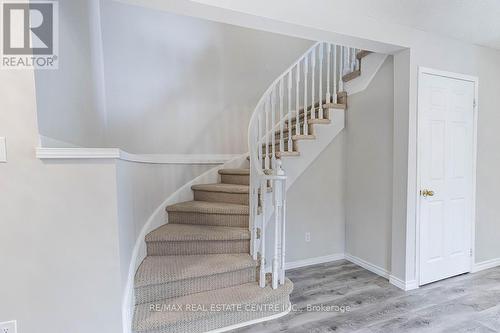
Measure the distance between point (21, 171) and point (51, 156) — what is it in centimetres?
16

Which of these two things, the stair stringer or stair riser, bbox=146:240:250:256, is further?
the stair stringer

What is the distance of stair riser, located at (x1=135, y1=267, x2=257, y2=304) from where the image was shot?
6.23 ft

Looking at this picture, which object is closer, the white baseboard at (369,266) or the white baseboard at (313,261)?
the white baseboard at (369,266)

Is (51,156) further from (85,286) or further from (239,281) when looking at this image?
(239,281)

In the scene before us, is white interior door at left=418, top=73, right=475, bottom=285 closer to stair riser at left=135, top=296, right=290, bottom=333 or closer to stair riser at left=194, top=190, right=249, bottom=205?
stair riser at left=135, top=296, right=290, bottom=333

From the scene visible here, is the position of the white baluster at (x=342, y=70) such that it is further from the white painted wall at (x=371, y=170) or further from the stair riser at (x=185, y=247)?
the stair riser at (x=185, y=247)

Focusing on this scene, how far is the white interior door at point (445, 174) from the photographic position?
248 cm

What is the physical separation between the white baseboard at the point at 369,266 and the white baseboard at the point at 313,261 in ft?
0.39

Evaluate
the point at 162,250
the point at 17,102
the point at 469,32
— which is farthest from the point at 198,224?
the point at 469,32

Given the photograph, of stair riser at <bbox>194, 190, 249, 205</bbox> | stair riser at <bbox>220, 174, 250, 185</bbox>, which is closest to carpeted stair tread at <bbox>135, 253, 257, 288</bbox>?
stair riser at <bbox>194, 190, 249, 205</bbox>

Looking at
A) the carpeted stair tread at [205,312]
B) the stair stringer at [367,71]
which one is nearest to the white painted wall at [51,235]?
the carpeted stair tread at [205,312]

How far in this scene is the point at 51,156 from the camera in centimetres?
139

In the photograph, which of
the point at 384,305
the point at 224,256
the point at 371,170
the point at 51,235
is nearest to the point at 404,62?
the point at 371,170

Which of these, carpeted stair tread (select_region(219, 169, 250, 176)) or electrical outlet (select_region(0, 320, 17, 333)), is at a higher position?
carpeted stair tread (select_region(219, 169, 250, 176))
